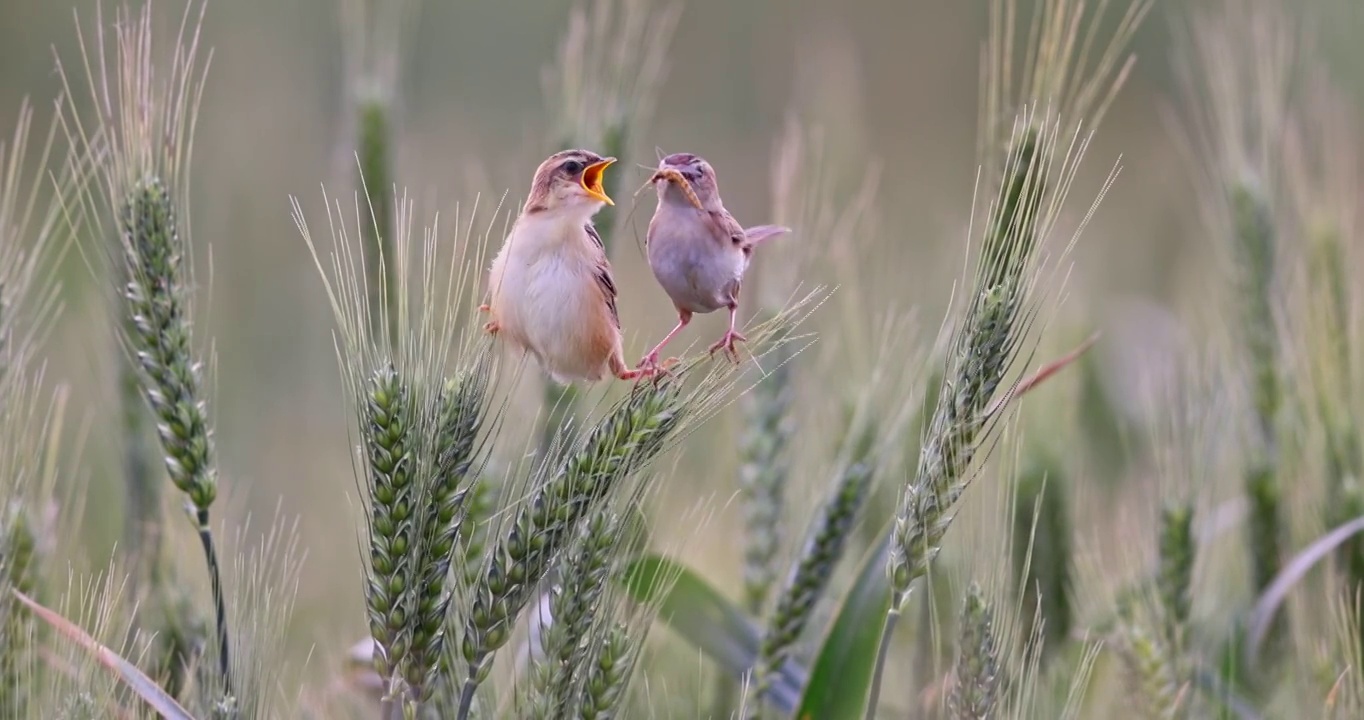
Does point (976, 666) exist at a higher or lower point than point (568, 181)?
lower

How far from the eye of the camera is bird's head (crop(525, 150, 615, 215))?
99.2 inches

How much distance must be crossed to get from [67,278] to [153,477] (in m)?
3.43

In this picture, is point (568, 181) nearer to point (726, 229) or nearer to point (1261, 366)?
point (726, 229)

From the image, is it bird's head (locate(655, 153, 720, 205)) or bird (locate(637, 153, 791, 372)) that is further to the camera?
bird's head (locate(655, 153, 720, 205))

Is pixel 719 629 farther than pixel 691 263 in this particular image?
Yes

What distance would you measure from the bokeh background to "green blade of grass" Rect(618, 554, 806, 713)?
0.13m

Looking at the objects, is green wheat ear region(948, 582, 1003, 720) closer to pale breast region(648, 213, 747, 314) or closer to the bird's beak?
pale breast region(648, 213, 747, 314)

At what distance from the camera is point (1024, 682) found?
258cm

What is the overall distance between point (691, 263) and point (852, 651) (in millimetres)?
846

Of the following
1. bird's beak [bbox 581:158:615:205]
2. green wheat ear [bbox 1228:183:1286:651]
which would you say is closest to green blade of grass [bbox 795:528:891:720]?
bird's beak [bbox 581:158:615:205]

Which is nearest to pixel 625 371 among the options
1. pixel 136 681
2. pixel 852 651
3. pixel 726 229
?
pixel 726 229

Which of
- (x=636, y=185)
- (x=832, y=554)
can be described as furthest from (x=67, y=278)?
(x=832, y=554)

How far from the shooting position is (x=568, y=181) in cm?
253

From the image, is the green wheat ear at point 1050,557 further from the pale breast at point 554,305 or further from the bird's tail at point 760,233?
the pale breast at point 554,305
